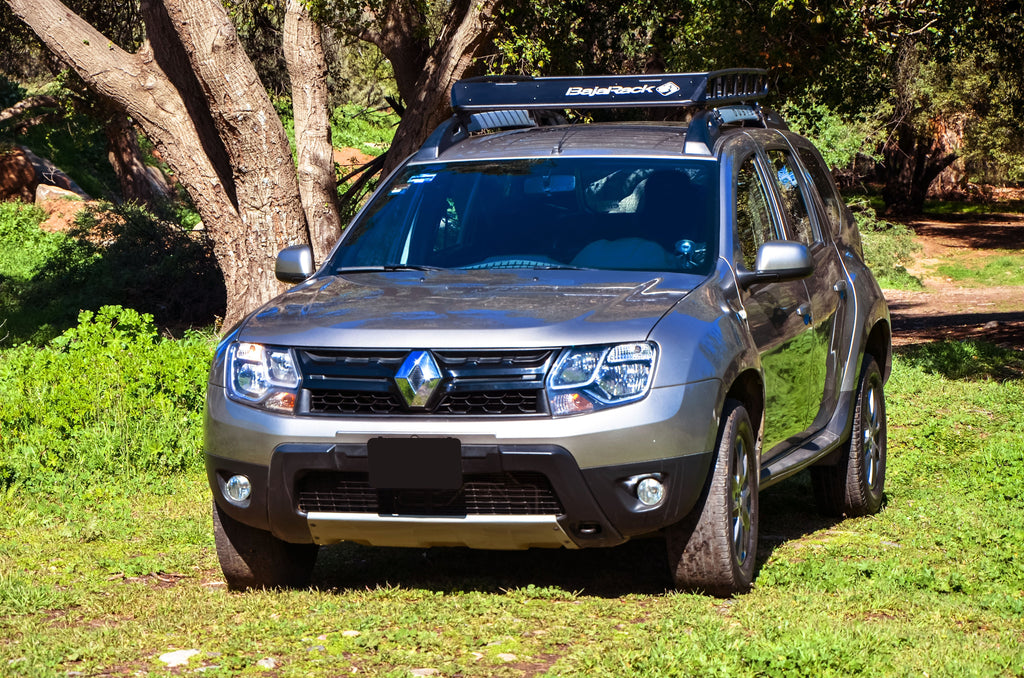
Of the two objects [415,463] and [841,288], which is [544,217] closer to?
[415,463]

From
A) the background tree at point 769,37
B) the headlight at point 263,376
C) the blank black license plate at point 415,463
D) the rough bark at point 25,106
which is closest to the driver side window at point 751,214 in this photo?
the blank black license plate at point 415,463

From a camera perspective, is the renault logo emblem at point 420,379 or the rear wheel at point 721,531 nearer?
the renault logo emblem at point 420,379

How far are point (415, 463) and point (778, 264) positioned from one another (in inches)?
68.5

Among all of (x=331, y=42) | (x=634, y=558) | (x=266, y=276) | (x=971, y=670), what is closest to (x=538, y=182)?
(x=634, y=558)

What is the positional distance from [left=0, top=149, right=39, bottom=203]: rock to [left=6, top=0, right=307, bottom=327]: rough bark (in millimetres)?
18101

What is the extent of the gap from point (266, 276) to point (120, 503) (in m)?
5.28

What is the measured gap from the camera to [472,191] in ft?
19.6

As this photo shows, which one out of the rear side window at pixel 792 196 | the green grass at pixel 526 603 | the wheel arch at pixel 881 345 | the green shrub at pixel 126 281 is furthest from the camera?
the green shrub at pixel 126 281

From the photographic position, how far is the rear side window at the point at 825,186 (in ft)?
23.2

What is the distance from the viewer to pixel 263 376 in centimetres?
485

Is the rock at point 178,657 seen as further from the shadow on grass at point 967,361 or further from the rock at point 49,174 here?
the rock at point 49,174

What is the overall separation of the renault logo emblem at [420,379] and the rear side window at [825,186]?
3.17 m

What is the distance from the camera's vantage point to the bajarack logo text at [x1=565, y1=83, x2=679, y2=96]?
19.3 ft

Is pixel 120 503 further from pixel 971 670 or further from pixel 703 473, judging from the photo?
pixel 971 670
